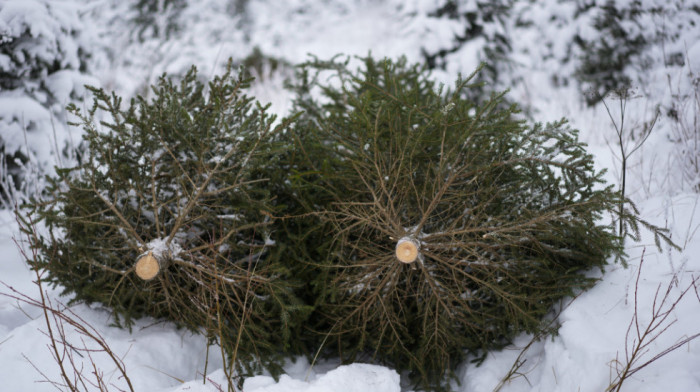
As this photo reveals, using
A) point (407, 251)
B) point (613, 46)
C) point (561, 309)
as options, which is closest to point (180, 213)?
point (407, 251)

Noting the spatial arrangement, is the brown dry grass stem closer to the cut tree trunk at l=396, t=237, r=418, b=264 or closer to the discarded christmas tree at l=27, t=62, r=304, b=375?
the cut tree trunk at l=396, t=237, r=418, b=264

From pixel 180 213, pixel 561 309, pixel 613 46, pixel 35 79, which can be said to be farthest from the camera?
pixel 613 46

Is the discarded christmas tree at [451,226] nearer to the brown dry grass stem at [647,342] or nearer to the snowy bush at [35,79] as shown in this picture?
the brown dry grass stem at [647,342]

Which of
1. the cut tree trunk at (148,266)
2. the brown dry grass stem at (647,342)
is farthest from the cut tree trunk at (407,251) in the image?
the cut tree trunk at (148,266)

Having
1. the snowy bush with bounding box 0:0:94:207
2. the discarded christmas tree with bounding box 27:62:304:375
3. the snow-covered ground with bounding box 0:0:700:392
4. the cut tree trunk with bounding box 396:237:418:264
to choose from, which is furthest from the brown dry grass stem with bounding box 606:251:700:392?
the snowy bush with bounding box 0:0:94:207

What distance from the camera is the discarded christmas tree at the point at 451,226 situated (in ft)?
7.77

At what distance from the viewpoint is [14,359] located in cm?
244

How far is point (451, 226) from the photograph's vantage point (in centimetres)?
239

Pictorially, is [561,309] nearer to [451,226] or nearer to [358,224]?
[451,226]

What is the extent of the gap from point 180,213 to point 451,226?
1520 millimetres

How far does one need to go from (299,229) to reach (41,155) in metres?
Answer: 3.41

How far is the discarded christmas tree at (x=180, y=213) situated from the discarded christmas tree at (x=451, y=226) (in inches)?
14.5

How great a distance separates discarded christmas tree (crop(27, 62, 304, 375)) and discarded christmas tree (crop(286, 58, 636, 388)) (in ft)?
1.21

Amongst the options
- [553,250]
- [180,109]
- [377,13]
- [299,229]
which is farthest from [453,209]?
[377,13]
